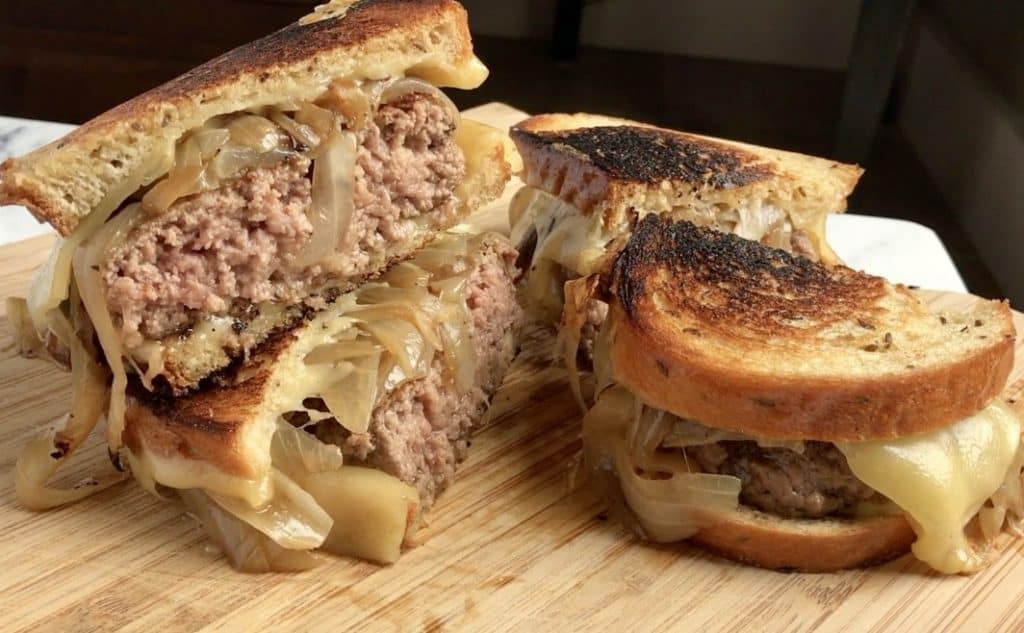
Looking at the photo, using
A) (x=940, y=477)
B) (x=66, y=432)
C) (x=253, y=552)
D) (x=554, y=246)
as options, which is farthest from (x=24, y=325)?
(x=940, y=477)

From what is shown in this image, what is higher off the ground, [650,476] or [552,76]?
[650,476]

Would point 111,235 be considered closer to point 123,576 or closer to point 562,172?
point 123,576

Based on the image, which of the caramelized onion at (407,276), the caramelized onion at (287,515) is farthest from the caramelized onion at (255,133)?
the caramelized onion at (287,515)

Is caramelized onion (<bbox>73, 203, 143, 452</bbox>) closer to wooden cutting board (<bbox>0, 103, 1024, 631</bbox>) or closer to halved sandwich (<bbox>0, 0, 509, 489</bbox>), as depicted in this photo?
halved sandwich (<bbox>0, 0, 509, 489</bbox>)

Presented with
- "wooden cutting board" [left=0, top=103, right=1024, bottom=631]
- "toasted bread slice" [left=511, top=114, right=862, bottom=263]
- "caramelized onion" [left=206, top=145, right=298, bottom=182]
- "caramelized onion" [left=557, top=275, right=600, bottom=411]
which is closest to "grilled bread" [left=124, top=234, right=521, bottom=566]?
"wooden cutting board" [left=0, top=103, right=1024, bottom=631]

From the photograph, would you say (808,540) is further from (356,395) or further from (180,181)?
(180,181)
